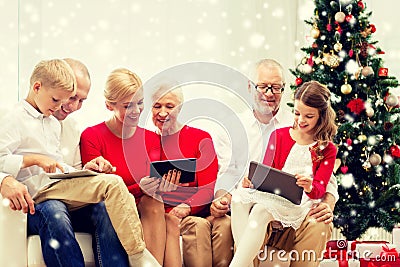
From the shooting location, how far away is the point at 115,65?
158 inches

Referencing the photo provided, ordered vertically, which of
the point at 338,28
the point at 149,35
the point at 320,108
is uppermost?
the point at 149,35

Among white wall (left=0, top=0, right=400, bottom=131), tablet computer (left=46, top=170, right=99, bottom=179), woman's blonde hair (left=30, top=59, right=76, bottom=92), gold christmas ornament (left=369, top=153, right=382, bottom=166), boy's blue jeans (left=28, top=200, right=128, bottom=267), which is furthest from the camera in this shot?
white wall (left=0, top=0, right=400, bottom=131)

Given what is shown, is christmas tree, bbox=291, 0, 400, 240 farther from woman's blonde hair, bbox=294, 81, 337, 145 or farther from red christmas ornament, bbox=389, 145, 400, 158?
woman's blonde hair, bbox=294, 81, 337, 145

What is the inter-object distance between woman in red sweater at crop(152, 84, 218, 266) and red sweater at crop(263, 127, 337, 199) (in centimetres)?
25

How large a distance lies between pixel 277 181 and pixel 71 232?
2.59 feet

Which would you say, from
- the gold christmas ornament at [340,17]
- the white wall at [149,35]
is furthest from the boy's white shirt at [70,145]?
the gold christmas ornament at [340,17]

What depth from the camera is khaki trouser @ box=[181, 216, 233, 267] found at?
257 centimetres

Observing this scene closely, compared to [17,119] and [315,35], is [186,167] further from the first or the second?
[315,35]

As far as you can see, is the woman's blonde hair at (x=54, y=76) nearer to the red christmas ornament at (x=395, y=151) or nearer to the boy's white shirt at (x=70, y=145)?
the boy's white shirt at (x=70, y=145)

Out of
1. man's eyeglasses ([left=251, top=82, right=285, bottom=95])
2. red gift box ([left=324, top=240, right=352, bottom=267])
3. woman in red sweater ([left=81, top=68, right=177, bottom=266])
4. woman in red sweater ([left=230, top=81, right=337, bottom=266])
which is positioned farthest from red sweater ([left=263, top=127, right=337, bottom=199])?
red gift box ([left=324, top=240, right=352, bottom=267])

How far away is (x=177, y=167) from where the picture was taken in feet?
8.12

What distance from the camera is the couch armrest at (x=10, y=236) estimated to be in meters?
2.25

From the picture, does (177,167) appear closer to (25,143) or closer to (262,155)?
(262,155)

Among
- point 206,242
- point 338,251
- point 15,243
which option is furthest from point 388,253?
point 15,243
